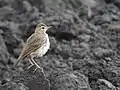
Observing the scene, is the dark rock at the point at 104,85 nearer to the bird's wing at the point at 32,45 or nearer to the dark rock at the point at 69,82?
the dark rock at the point at 69,82

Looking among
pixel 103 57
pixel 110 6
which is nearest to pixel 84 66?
pixel 103 57

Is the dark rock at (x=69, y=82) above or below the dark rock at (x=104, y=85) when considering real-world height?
above

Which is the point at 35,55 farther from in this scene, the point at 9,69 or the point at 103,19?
the point at 103,19

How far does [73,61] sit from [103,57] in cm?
106

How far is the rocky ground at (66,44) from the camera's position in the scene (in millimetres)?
13362

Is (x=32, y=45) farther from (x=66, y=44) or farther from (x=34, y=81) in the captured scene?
(x=66, y=44)

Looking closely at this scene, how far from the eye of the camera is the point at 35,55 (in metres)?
14.1

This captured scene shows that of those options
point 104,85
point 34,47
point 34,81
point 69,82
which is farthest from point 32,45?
point 104,85

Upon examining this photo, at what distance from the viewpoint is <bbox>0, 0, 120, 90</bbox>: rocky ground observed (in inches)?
526

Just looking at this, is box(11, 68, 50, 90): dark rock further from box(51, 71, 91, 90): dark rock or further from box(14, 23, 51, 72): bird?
box(14, 23, 51, 72): bird

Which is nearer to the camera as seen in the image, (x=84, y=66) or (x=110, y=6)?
(x=84, y=66)

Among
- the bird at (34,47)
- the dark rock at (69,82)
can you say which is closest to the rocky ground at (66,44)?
the dark rock at (69,82)

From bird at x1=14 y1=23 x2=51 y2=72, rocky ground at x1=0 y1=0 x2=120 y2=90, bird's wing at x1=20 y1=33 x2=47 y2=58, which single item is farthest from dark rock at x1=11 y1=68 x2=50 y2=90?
bird's wing at x1=20 y1=33 x2=47 y2=58

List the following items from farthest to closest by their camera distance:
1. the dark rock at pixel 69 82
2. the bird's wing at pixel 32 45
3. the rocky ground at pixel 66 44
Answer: the bird's wing at pixel 32 45, the rocky ground at pixel 66 44, the dark rock at pixel 69 82
